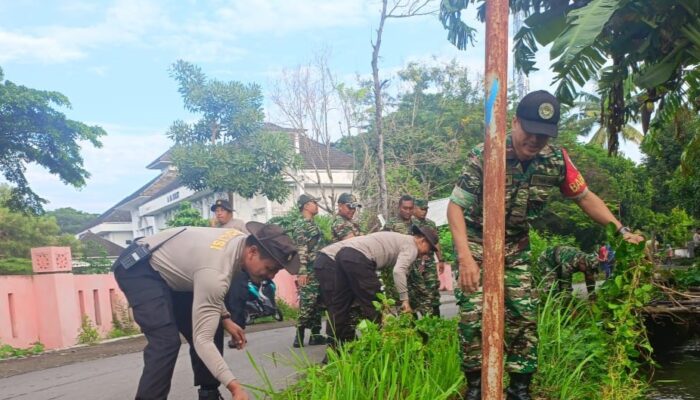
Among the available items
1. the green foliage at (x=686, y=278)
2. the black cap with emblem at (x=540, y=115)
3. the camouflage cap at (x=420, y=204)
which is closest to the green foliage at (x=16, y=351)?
the camouflage cap at (x=420, y=204)

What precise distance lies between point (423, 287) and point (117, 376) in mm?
3379

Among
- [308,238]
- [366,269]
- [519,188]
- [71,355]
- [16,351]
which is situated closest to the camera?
[519,188]

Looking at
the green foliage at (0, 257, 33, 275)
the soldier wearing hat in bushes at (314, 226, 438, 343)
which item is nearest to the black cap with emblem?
the soldier wearing hat in bushes at (314, 226, 438, 343)

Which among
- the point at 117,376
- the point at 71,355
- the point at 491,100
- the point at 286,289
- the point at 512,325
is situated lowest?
the point at 286,289

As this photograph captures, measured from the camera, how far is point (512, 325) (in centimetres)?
408

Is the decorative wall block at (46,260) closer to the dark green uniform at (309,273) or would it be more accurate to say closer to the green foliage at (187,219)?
the dark green uniform at (309,273)

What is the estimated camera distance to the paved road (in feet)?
20.3

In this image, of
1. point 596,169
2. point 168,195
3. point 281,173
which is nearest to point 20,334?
point 281,173

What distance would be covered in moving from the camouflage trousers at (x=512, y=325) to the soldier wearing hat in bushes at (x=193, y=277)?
1064 millimetres

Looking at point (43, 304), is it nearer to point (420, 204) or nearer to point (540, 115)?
point (420, 204)

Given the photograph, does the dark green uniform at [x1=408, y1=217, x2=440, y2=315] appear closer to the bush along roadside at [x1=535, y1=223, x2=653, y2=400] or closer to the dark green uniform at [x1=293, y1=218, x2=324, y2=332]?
the dark green uniform at [x1=293, y1=218, x2=324, y2=332]

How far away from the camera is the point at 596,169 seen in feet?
98.3

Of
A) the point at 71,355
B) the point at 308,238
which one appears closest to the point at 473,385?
the point at 308,238

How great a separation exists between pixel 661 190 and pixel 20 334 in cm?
3043
